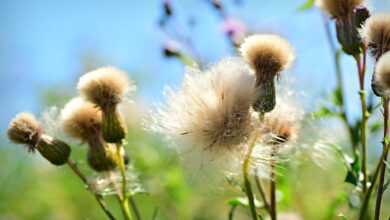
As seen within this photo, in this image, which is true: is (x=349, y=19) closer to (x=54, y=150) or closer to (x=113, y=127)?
(x=113, y=127)

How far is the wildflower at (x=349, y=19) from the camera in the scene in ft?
4.94

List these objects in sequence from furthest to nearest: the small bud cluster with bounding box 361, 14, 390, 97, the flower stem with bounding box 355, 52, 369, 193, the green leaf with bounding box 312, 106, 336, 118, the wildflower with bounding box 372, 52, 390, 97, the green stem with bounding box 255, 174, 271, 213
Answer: the green leaf with bounding box 312, 106, 336, 118 → the green stem with bounding box 255, 174, 271, 213 → the flower stem with bounding box 355, 52, 369, 193 → the small bud cluster with bounding box 361, 14, 390, 97 → the wildflower with bounding box 372, 52, 390, 97

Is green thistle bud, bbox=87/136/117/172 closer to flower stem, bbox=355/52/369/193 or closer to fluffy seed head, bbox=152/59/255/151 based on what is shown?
fluffy seed head, bbox=152/59/255/151

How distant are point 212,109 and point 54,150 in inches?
18.7

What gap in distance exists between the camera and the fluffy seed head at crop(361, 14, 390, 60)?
1.34 m

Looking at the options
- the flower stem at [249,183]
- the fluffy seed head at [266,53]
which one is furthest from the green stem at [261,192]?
the fluffy seed head at [266,53]

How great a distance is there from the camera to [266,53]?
1388mm

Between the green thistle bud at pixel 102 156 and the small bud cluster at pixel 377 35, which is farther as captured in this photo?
the green thistle bud at pixel 102 156

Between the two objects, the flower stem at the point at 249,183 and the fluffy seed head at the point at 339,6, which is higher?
the fluffy seed head at the point at 339,6

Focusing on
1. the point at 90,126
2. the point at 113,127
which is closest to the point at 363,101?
the point at 113,127

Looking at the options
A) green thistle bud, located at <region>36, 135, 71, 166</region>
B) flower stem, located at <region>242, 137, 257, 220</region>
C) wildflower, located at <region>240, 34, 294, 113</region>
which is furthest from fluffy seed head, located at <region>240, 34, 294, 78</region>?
green thistle bud, located at <region>36, 135, 71, 166</region>

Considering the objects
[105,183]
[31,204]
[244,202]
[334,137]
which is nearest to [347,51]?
[334,137]

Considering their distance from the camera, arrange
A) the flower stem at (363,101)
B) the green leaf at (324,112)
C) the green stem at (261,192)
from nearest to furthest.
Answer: the flower stem at (363,101) < the green stem at (261,192) < the green leaf at (324,112)

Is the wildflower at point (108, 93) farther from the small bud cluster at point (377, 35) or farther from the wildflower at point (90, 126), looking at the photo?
the small bud cluster at point (377, 35)
